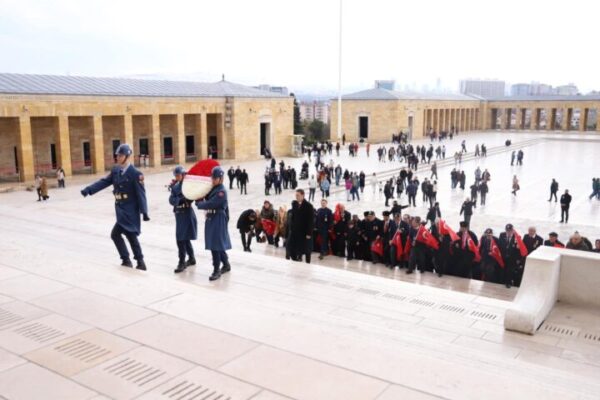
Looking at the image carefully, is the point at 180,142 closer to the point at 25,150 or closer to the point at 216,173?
the point at 25,150

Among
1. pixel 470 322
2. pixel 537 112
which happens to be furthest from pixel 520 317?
pixel 537 112

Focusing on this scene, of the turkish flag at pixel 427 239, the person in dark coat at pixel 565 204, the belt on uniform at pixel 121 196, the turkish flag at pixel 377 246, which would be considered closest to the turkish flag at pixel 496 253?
the turkish flag at pixel 427 239

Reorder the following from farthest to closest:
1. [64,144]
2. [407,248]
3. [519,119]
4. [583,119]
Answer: [519,119] < [583,119] < [64,144] < [407,248]

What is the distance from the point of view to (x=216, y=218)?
23.5ft

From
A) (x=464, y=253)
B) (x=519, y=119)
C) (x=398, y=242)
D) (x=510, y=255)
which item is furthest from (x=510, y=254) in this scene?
(x=519, y=119)

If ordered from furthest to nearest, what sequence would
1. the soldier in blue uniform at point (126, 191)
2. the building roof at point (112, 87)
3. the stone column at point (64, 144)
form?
1. the stone column at point (64, 144)
2. the building roof at point (112, 87)
3. the soldier in blue uniform at point (126, 191)

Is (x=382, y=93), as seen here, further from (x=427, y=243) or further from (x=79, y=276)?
(x=79, y=276)

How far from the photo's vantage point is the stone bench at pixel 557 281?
656 centimetres

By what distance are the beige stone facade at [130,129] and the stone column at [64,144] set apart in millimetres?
42

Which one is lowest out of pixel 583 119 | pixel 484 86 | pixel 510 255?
pixel 510 255

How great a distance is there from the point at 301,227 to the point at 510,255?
11.5 ft

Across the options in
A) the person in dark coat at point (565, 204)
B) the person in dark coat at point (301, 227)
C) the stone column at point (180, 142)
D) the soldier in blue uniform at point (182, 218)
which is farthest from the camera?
the stone column at point (180, 142)

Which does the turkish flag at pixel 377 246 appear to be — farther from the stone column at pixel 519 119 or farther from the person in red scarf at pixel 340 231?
the stone column at pixel 519 119

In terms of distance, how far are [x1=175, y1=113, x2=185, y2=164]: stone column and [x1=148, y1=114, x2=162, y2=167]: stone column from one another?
1420 mm
